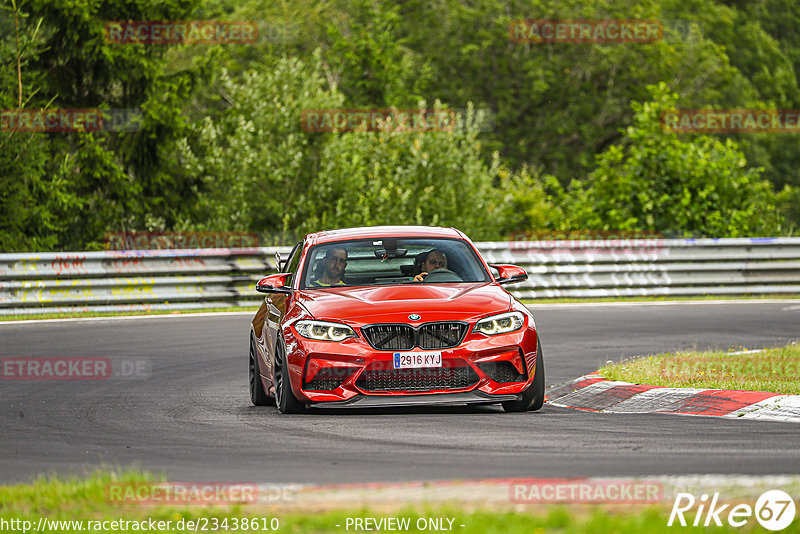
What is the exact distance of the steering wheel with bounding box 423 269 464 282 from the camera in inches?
445

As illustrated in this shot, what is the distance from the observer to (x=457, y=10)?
206 feet

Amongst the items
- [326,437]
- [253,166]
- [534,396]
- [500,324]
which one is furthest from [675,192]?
[326,437]

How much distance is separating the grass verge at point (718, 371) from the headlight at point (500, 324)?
1.76 m

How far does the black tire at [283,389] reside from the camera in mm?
10434

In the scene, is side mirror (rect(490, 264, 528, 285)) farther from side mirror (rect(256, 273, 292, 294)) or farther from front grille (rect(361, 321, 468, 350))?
side mirror (rect(256, 273, 292, 294))

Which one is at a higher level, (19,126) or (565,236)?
(19,126)

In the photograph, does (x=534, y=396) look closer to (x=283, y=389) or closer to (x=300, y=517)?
(x=283, y=389)

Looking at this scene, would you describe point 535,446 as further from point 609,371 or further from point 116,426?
point 609,371

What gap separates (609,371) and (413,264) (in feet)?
7.30

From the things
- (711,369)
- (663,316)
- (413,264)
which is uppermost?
(413,264)

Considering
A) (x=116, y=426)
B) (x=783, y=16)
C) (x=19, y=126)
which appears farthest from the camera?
(x=783, y=16)

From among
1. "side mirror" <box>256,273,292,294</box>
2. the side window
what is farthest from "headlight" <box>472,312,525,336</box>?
the side window

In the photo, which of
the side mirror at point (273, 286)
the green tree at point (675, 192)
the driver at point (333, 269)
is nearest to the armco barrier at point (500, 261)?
the green tree at point (675, 192)

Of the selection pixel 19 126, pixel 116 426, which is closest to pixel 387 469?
pixel 116 426
